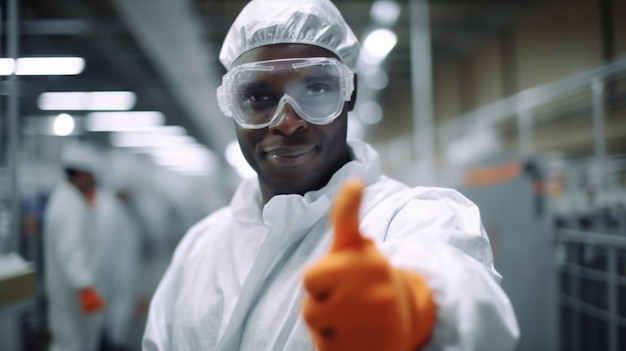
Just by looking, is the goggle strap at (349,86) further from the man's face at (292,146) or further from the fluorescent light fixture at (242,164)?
the fluorescent light fixture at (242,164)

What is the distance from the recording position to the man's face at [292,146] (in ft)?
2.52

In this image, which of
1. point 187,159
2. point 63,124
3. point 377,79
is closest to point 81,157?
point 63,124

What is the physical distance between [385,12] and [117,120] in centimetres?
275

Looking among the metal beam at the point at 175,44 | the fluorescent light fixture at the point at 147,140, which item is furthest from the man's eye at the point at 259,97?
the fluorescent light fixture at the point at 147,140

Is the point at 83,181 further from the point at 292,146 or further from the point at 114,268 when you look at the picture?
the point at 292,146

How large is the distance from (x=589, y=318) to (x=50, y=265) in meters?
3.11

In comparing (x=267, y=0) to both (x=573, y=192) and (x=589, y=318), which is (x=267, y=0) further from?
(x=573, y=192)

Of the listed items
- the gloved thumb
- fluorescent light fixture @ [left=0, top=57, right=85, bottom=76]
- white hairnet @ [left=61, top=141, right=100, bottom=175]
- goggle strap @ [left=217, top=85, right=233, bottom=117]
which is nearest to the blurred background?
fluorescent light fixture @ [left=0, top=57, right=85, bottom=76]

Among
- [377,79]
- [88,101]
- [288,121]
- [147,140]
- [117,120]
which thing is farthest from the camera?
[377,79]

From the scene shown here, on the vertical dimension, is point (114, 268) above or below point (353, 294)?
below

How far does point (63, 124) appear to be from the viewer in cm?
173

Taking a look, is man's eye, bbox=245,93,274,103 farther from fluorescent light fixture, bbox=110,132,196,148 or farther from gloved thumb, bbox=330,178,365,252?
fluorescent light fixture, bbox=110,132,196,148

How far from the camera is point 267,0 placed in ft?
2.85

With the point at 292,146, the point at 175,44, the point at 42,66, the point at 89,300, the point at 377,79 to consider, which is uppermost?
the point at 377,79
